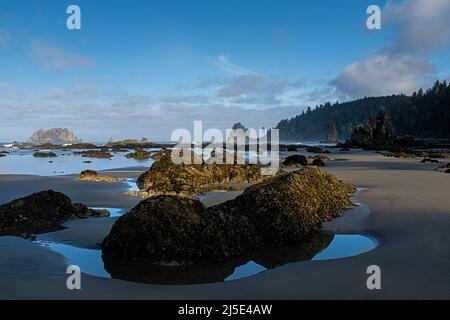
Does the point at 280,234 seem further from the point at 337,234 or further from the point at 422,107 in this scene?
the point at 422,107

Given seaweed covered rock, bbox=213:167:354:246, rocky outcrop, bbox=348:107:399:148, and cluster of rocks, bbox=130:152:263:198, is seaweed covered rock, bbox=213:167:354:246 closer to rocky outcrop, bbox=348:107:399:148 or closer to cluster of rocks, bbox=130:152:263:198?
cluster of rocks, bbox=130:152:263:198

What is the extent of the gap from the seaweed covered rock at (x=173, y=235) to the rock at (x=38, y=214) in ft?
8.64

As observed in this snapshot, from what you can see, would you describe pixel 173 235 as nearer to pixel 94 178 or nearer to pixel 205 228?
pixel 205 228

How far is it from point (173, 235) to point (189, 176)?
9906mm

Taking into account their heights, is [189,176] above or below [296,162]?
above

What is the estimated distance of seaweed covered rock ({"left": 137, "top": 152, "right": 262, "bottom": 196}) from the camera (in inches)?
583

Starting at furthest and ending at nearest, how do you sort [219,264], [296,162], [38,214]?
[296,162]
[38,214]
[219,264]

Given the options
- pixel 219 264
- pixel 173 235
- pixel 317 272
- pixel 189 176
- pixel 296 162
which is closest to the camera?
pixel 317 272

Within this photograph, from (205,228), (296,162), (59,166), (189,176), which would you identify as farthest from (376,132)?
(205,228)

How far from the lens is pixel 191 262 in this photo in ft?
20.4

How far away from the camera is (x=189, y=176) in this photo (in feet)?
53.5

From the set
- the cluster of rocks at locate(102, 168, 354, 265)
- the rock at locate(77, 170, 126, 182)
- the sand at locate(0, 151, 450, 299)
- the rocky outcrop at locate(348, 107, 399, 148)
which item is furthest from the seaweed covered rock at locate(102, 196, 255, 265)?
the rocky outcrop at locate(348, 107, 399, 148)
